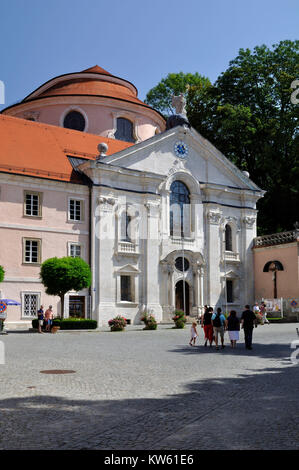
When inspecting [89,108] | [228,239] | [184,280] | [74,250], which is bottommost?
[184,280]

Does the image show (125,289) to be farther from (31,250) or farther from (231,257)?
(231,257)

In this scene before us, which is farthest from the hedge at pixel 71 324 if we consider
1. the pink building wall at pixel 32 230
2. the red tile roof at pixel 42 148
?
the red tile roof at pixel 42 148

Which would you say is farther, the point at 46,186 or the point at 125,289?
the point at 125,289

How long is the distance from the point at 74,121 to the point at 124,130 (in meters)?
4.53

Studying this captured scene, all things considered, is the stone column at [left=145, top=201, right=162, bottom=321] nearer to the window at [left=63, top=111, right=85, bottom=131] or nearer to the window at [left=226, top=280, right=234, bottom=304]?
the window at [left=226, top=280, right=234, bottom=304]

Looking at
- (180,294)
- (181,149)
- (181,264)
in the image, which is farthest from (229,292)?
(181,149)

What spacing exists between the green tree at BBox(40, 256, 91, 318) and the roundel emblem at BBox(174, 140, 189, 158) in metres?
16.3

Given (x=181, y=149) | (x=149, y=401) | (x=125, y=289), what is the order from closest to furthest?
(x=149, y=401)
(x=125, y=289)
(x=181, y=149)

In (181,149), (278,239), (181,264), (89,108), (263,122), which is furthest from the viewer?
(263,122)

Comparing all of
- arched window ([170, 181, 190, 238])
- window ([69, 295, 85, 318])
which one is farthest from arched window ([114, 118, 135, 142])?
window ([69, 295, 85, 318])

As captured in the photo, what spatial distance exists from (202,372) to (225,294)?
32343 millimetres

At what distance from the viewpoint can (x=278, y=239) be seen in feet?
153

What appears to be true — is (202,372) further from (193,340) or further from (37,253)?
(37,253)
